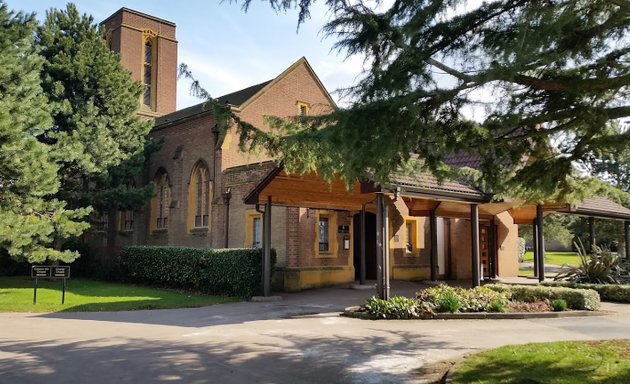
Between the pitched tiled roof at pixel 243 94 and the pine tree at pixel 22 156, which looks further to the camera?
the pitched tiled roof at pixel 243 94

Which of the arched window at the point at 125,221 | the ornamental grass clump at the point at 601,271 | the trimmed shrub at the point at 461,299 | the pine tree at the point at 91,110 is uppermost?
the pine tree at the point at 91,110

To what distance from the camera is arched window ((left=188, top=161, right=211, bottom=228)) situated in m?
26.4

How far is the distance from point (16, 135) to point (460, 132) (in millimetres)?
14330

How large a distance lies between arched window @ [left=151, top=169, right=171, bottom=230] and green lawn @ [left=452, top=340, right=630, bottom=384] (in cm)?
2386

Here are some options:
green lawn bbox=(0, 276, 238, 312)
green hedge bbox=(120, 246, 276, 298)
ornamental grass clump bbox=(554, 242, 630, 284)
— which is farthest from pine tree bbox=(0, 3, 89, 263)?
ornamental grass clump bbox=(554, 242, 630, 284)

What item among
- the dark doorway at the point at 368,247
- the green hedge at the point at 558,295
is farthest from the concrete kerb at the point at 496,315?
the dark doorway at the point at 368,247

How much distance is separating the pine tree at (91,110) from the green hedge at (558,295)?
17.7 m

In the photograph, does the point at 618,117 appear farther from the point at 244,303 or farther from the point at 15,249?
the point at 15,249

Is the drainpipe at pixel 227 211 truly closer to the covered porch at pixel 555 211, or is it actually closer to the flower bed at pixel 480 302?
the flower bed at pixel 480 302

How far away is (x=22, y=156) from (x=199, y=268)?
6.84 meters

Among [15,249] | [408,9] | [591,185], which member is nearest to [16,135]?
[15,249]

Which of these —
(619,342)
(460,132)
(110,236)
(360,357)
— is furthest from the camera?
(110,236)

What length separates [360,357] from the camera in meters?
8.77

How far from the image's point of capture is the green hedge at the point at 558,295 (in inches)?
557
